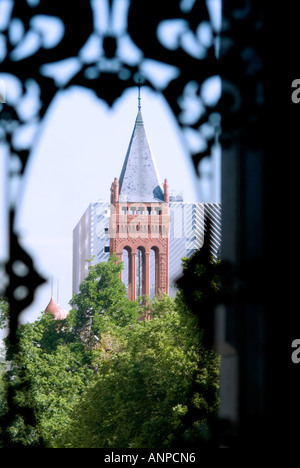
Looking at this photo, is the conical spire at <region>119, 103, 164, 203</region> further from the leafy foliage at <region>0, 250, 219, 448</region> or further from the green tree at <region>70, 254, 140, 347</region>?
the leafy foliage at <region>0, 250, 219, 448</region>

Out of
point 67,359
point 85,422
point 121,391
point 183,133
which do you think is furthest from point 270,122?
point 67,359

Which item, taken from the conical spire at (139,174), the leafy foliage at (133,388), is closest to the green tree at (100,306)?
the leafy foliage at (133,388)

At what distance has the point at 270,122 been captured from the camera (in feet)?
8.15

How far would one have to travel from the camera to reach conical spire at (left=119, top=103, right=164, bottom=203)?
49.2 meters

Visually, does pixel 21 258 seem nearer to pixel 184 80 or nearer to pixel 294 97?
pixel 184 80

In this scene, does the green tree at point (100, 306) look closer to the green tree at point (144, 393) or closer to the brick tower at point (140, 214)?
the brick tower at point (140, 214)

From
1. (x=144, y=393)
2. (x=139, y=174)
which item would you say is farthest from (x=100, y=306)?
(x=144, y=393)

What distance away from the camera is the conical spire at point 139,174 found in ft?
161

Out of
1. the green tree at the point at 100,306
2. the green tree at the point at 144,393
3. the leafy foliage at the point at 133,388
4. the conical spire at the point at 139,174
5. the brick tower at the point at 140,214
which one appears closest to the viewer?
the leafy foliage at the point at 133,388

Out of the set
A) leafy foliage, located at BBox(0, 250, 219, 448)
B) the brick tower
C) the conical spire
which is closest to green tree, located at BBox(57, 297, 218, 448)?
leafy foliage, located at BBox(0, 250, 219, 448)

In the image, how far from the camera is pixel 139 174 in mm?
51875

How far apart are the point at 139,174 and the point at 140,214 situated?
17.6ft

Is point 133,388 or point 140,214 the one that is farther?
point 140,214

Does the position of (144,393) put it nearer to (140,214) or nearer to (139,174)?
(139,174)
